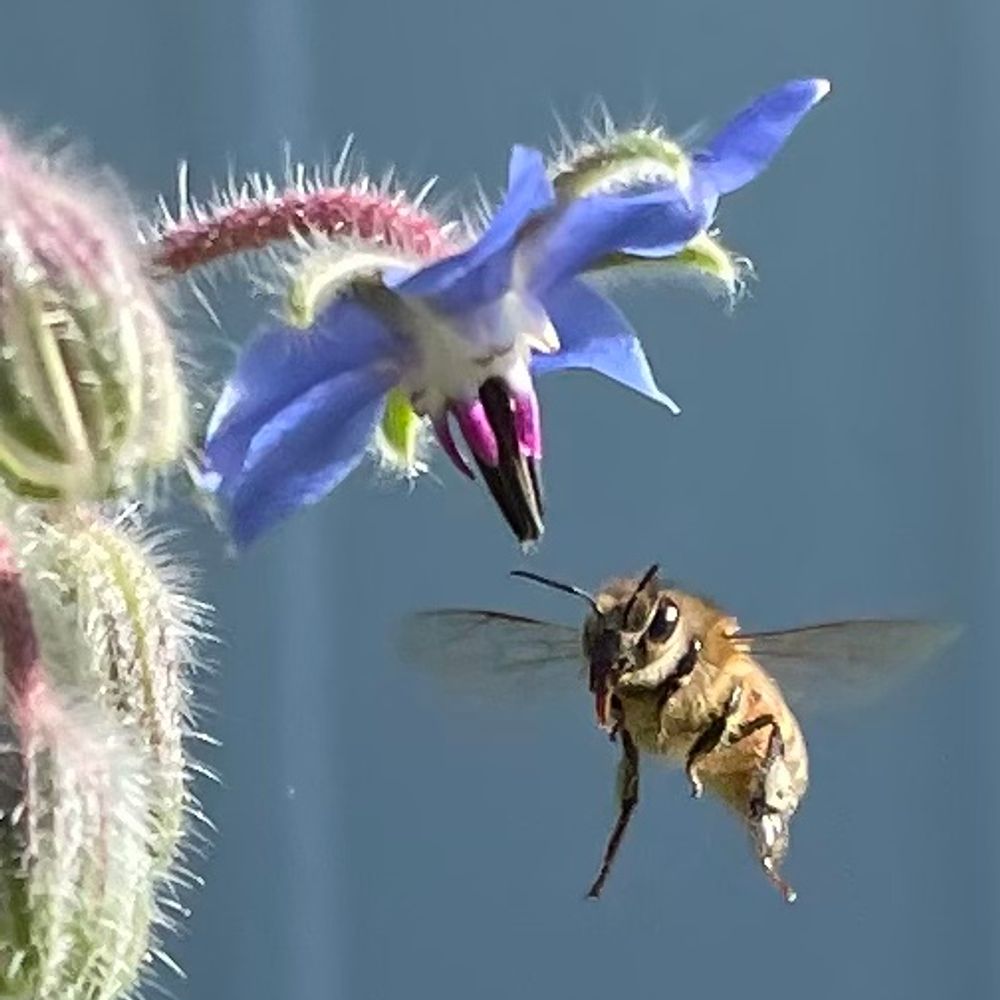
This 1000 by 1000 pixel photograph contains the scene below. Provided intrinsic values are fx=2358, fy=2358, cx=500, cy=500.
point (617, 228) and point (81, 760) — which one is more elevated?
point (617, 228)

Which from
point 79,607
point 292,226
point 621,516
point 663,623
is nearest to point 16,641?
point 79,607

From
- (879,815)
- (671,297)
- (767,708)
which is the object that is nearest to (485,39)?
(671,297)

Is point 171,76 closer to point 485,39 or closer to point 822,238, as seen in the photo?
point 485,39

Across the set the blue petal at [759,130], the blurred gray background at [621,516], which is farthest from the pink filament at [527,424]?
the blurred gray background at [621,516]

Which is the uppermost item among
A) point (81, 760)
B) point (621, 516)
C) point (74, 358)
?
point (621, 516)

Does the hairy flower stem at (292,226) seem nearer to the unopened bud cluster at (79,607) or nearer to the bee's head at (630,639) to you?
the unopened bud cluster at (79,607)

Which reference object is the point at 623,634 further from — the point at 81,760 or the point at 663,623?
the point at 81,760
